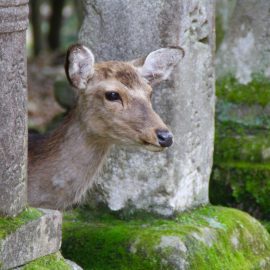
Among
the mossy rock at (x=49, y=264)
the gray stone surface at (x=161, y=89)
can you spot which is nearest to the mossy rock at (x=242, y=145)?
the gray stone surface at (x=161, y=89)

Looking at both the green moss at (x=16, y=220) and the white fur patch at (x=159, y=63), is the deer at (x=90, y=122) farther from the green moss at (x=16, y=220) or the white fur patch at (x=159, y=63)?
the green moss at (x=16, y=220)

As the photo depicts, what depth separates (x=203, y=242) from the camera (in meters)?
7.62

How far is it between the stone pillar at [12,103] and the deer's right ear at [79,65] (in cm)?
111

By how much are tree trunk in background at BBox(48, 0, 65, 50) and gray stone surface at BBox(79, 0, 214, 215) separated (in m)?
16.5

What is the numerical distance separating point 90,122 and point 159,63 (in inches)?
24.9

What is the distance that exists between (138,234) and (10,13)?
7.74ft

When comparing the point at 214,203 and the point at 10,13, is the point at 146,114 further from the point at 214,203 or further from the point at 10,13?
the point at 214,203

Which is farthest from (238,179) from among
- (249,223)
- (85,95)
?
(85,95)

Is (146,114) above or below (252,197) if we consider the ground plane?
above

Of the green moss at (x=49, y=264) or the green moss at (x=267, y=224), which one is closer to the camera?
the green moss at (x=49, y=264)

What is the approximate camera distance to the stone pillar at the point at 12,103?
5821 millimetres

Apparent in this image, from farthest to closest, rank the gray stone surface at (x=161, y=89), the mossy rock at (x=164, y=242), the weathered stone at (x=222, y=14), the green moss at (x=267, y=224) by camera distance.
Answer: the weathered stone at (x=222, y=14)
the green moss at (x=267, y=224)
the gray stone surface at (x=161, y=89)
the mossy rock at (x=164, y=242)

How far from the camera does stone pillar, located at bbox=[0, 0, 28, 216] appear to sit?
5.82 metres

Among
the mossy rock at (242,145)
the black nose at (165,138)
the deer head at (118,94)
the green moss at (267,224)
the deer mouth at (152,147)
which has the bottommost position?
the green moss at (267,224)
